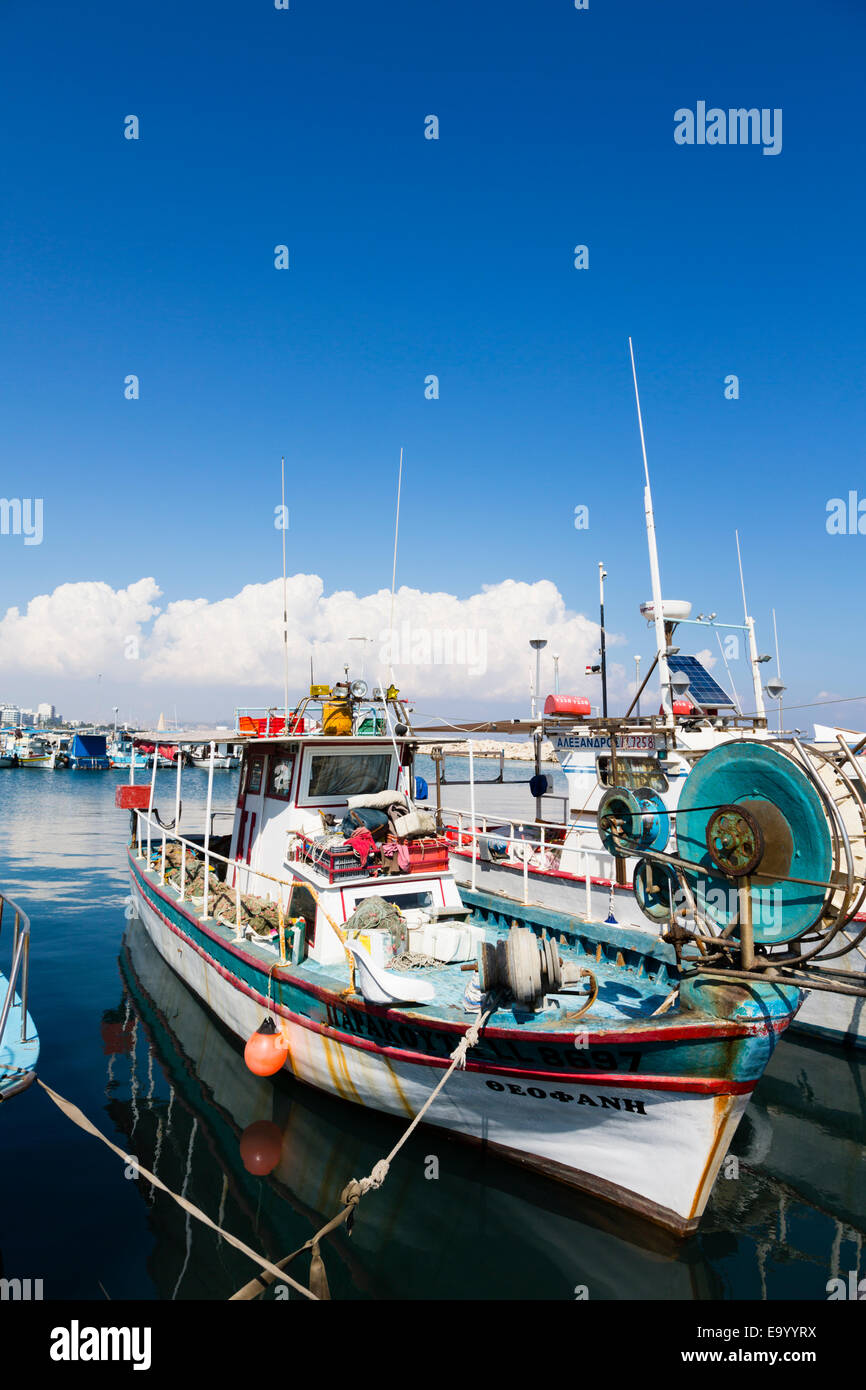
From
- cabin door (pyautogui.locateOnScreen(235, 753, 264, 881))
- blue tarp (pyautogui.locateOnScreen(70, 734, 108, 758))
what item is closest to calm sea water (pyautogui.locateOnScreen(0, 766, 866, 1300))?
cabin door (pyautogui.locateOnScreen(235, 753, 264, 881))

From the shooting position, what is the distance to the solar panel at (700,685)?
17.1 meters

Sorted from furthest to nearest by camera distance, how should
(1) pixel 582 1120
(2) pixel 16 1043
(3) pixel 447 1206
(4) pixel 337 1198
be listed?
1. (4) pixel 337 1198
2. (3) pixel 447 1206
3. (2) pixel 16 1043
4. (1) pixel 582 1120

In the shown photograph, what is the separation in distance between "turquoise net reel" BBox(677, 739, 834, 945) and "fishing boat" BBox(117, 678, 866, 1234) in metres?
0.02

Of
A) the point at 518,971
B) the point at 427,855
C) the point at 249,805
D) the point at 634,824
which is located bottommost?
the point at 518,971

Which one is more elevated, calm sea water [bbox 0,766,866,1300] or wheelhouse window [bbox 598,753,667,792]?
wheelhouse window [bbox 598,753,667,792]

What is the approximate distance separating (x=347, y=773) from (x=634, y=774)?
24.5 ft

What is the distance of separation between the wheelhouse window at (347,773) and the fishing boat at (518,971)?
26 mm

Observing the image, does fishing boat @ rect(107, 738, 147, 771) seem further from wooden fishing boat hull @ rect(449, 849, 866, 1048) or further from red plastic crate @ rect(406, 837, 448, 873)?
red plastic crate @ rect(406, 837, 448, 873)

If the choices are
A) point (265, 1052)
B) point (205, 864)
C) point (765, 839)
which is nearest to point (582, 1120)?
point (765, 839)

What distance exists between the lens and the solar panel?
17062 mm

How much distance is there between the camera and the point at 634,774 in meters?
15.7

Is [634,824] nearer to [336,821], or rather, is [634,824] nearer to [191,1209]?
[336,821]
